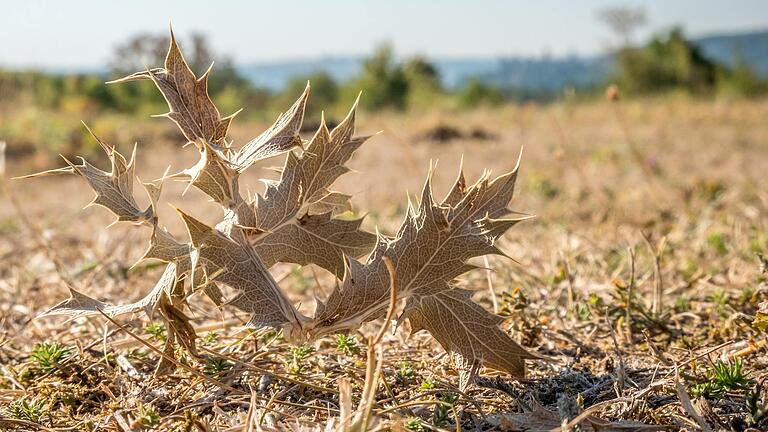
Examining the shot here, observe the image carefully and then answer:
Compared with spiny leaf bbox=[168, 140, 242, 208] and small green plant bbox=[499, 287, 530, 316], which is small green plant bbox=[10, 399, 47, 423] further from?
small green plant bbox=[499, 287, 530, 316]

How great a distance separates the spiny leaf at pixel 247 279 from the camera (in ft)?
4.63

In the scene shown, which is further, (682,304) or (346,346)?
(682,304)

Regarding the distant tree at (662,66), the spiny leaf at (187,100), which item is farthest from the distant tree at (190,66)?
the distant tree at (662,66)

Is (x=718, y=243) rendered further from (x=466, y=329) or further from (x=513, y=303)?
(x=466, y=329)

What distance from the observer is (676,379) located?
1401mm

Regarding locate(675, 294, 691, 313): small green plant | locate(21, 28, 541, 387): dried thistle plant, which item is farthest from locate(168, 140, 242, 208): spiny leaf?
locate(675, 294, 691, 313): small green plant

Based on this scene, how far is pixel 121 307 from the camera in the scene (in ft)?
4.76

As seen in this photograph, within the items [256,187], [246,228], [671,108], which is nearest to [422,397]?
[246,228]

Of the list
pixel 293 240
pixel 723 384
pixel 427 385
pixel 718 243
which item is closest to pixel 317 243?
pixel 293 240

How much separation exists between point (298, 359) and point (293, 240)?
322 millimetres

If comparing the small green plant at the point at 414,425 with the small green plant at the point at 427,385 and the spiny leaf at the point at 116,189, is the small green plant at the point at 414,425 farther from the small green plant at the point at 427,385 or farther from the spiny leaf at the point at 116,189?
the spiny leaf at the point at 116,189

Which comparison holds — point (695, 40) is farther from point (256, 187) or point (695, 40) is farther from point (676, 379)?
point (676, 379)

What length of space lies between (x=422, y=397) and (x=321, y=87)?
194 feet

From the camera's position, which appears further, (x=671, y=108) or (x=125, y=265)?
(x=671, y=108)
